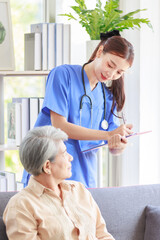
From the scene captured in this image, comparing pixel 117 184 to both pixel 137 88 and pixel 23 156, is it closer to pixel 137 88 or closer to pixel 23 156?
pixel 137 88

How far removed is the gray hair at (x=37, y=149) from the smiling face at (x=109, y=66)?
421 millimetres

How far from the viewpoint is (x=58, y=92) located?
1.96 meters

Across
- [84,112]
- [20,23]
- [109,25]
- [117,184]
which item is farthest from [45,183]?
[20,23]

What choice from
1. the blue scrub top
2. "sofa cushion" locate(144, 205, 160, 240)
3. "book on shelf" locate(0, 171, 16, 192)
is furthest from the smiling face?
"book on shelf" locate(0, 171, 16, 192)

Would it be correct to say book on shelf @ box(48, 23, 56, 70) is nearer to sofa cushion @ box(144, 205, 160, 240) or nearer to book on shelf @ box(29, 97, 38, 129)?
book on shelf @ box(29, 97, 38, 129)

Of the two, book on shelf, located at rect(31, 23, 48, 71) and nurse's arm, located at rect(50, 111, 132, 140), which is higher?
book on shelf, located at rect(31, 23, 48, 71)

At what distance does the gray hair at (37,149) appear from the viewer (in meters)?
1.64

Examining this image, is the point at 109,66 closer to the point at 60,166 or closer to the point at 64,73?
the point at 64,73

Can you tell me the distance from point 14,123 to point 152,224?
1142 millimetres

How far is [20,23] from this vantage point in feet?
10.3

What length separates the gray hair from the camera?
1.64 meters

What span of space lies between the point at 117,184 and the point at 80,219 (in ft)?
4.60

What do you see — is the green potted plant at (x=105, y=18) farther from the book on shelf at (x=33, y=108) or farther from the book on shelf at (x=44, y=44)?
the book on shelf at (x=33, y=108)

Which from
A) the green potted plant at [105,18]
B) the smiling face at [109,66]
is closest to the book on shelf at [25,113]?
the green potted plant at [105,18]
